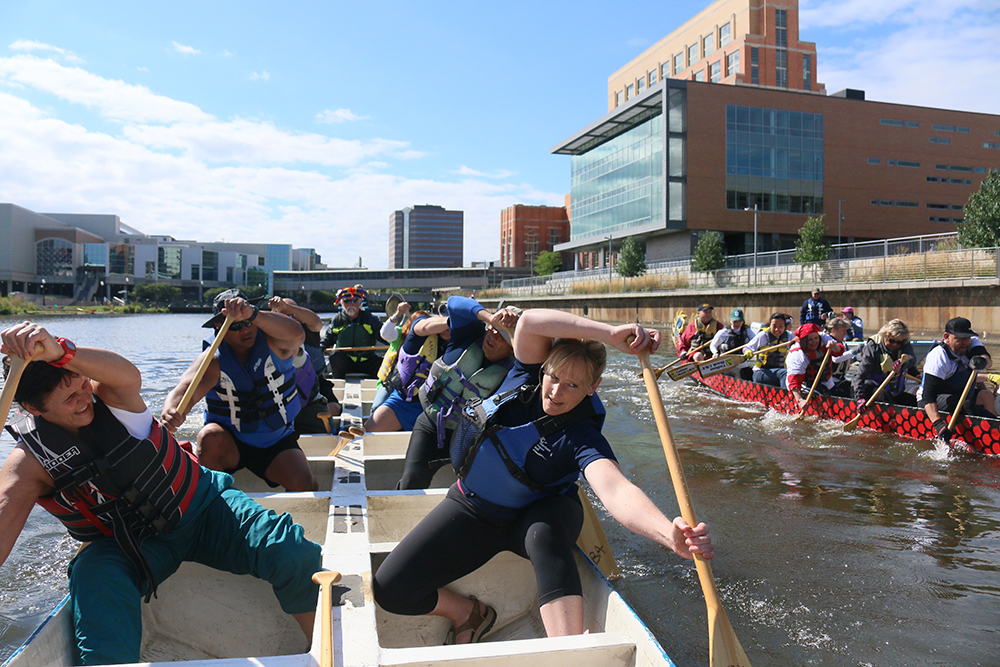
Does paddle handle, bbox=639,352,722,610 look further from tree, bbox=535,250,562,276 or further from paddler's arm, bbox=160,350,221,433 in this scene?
tree, bbox=535,250,562,276

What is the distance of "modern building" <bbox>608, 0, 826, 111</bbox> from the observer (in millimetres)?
60719

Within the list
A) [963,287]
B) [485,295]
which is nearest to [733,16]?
[485,295]

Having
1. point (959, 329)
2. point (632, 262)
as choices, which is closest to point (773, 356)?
point (959, 329)

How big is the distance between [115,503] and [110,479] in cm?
11

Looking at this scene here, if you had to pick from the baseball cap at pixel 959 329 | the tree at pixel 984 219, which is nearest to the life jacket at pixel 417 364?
the baseball cap at pixel 959 329

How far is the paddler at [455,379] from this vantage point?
14.6ft

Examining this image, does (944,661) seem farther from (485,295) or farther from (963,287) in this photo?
(485,295)

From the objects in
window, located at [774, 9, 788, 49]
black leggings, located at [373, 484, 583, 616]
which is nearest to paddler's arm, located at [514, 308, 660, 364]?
black leggings, located at [373, 484, 583, 616]

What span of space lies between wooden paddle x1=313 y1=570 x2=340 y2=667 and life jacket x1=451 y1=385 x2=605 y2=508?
0.71m

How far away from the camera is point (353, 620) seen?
272 cm

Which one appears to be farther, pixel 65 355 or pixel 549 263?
pixel 549 263

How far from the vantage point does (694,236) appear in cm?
4753

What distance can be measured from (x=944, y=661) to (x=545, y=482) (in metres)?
2.48

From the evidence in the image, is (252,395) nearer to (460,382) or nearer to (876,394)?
(460,382)
